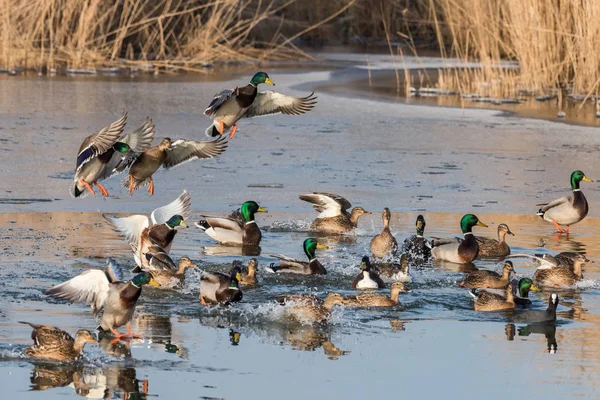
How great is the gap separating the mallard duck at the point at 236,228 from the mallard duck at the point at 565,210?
2.52m

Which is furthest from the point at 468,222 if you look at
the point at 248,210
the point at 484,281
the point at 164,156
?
the point at 164,156

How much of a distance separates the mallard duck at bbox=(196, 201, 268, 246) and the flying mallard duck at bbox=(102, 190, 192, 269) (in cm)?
39

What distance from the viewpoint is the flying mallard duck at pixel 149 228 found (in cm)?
849

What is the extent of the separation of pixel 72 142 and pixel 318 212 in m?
4.03

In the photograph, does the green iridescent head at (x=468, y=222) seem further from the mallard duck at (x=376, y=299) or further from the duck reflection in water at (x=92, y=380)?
the duck reflection in water at (x=92, y=380)

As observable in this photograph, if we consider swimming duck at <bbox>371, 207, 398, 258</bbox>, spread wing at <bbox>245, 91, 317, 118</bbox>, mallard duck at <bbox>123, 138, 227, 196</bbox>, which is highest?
spread wing at <bbox>245, 91, 317, 118</bbox>

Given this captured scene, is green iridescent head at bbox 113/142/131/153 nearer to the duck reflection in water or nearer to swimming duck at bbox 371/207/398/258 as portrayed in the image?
swimming duck at bbox 371/207/398/258

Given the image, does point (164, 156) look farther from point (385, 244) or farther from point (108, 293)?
point (108, 293)

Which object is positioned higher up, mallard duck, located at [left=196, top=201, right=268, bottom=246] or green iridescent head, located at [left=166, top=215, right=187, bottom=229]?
green iridescent head, located at [left=166, top=215, right=187, bottom=229]

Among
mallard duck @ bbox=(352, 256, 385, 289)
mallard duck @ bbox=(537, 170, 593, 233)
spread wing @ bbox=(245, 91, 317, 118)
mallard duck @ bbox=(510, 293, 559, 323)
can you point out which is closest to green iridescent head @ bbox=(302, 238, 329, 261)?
mallard duck @ bbox=(352, 256, 385, 289)

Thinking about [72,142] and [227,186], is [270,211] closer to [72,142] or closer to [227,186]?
[227,186]

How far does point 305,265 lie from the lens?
8383mm

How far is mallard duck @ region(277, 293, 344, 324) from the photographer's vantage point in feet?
23.1

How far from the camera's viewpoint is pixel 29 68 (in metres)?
20.5
